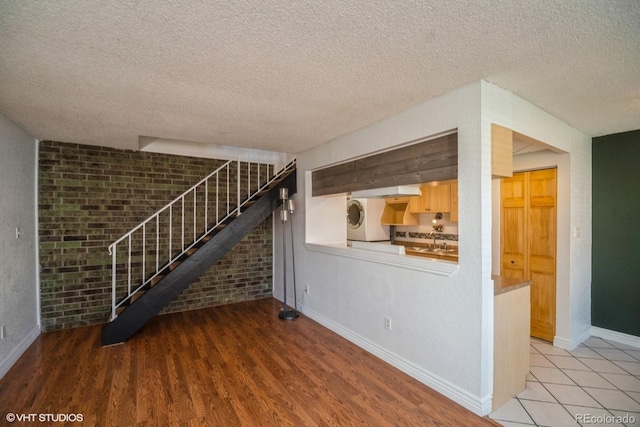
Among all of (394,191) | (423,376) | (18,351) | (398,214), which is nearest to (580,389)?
(423,376)

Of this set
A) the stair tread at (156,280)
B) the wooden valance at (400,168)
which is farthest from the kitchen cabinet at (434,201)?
the stair tread at (156,280)

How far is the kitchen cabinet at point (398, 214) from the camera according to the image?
541cm

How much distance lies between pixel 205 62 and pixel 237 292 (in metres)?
3.86

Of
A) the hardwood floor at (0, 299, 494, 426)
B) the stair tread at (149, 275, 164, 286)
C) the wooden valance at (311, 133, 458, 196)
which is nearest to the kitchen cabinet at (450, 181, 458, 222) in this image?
the wooden valance at (311, 133, 458, 196)

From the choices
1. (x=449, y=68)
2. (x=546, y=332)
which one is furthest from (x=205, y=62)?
(x=546, y=332)

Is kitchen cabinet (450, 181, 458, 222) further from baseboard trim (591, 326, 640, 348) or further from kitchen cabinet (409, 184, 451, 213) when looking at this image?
baseboard trim (591, 326, 640, 348)

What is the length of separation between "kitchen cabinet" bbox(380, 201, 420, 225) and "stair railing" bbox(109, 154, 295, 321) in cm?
211

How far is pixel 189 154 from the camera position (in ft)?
14.6

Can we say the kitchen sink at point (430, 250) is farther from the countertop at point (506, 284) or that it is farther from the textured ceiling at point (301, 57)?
the textured ceiling at point (301, 57)

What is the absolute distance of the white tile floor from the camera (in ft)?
6.91

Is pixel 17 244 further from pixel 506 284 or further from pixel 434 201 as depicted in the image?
pixel 434 201

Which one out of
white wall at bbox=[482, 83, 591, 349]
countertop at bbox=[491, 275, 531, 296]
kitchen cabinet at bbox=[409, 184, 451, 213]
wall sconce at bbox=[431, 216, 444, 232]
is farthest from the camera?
wall sconce at bbox=[431, 216, 444, 232]

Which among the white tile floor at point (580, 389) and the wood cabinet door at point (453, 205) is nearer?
the white tile floor at point (580, 389)

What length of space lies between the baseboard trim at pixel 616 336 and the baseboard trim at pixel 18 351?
6.13 meters
